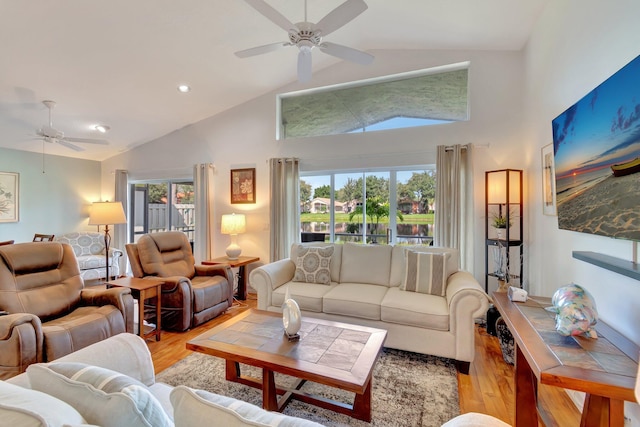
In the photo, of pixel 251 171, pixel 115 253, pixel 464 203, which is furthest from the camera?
pixel 115 253

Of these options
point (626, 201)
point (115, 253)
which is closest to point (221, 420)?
point (626, 201)

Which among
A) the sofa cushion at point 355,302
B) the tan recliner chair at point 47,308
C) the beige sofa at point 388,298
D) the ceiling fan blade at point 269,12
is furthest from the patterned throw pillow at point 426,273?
the tan recliner chair at point 47,308

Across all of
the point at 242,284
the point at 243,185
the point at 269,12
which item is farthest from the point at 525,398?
the point at 243,185

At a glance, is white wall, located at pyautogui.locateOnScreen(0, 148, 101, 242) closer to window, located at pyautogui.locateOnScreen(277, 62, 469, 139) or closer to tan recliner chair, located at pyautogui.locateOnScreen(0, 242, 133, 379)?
tan recliner chair, located at pyautogui.locateOnScreen(0, 242, 133, 379)

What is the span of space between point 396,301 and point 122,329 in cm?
241

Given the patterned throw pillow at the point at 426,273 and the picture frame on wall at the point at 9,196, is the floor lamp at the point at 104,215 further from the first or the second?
the patterned throw pillow at the point at 426,273

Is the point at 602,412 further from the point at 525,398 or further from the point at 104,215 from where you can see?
the point at 104,215

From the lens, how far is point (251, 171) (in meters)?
4.61

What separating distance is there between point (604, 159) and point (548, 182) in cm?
116

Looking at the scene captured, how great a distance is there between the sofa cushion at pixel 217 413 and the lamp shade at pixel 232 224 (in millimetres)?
3680

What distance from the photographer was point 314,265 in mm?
3348

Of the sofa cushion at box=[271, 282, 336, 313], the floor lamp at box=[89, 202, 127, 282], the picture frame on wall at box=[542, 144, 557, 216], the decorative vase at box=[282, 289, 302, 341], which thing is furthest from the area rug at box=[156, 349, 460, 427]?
the floor lamp at box=[89, 202, 127, 282]

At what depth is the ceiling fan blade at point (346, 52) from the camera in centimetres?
240

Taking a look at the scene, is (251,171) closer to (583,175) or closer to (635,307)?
(583,175)
